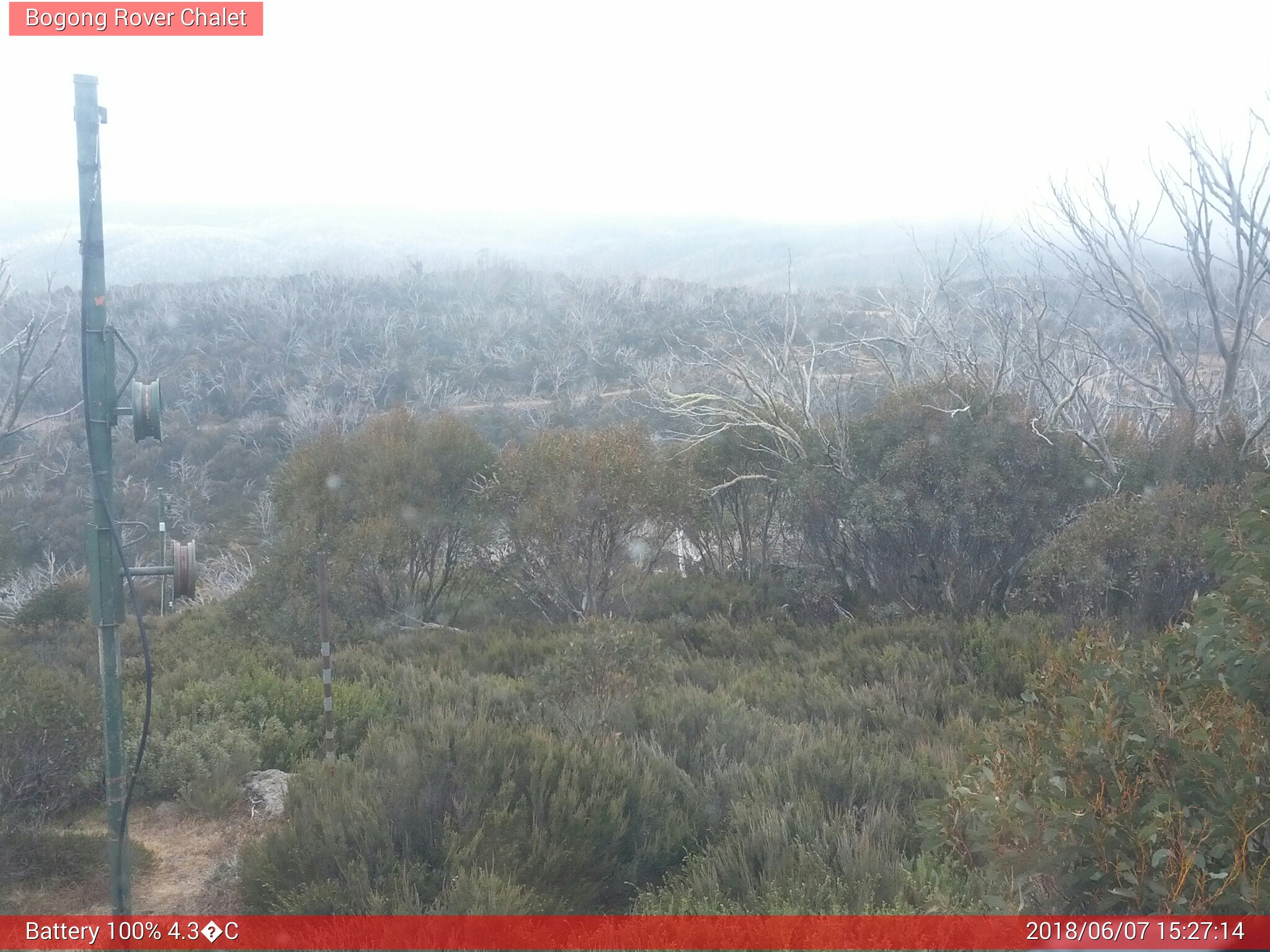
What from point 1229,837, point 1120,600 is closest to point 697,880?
point 1229,837

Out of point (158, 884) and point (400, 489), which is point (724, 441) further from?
point (158, 884)

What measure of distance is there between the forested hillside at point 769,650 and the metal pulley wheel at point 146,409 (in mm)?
1941

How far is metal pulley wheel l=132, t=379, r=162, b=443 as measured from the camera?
3689mm

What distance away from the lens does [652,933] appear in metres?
3.42

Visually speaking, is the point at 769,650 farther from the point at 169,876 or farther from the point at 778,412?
the point at 169,876

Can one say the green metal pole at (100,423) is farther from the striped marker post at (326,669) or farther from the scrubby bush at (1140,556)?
the scrubby bush at (1140,556)

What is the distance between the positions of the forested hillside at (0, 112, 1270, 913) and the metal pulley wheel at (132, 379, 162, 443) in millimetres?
1941

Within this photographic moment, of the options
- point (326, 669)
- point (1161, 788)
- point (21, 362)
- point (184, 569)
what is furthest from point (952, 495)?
point (21, 362)

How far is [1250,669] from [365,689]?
6.53 m

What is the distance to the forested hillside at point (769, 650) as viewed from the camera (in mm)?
3373

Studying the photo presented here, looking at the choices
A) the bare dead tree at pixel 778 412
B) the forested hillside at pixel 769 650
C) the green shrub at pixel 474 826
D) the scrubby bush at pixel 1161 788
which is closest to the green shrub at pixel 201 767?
the forested hillside at pixel 769 650

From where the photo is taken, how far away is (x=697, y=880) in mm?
3936

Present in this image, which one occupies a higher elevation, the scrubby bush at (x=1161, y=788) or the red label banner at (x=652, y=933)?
the scrubby bush at (x=1161, y=788)

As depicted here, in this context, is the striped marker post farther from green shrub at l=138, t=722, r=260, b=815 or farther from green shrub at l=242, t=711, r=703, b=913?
green shrub at l=242, t=711, r=703, b=913
